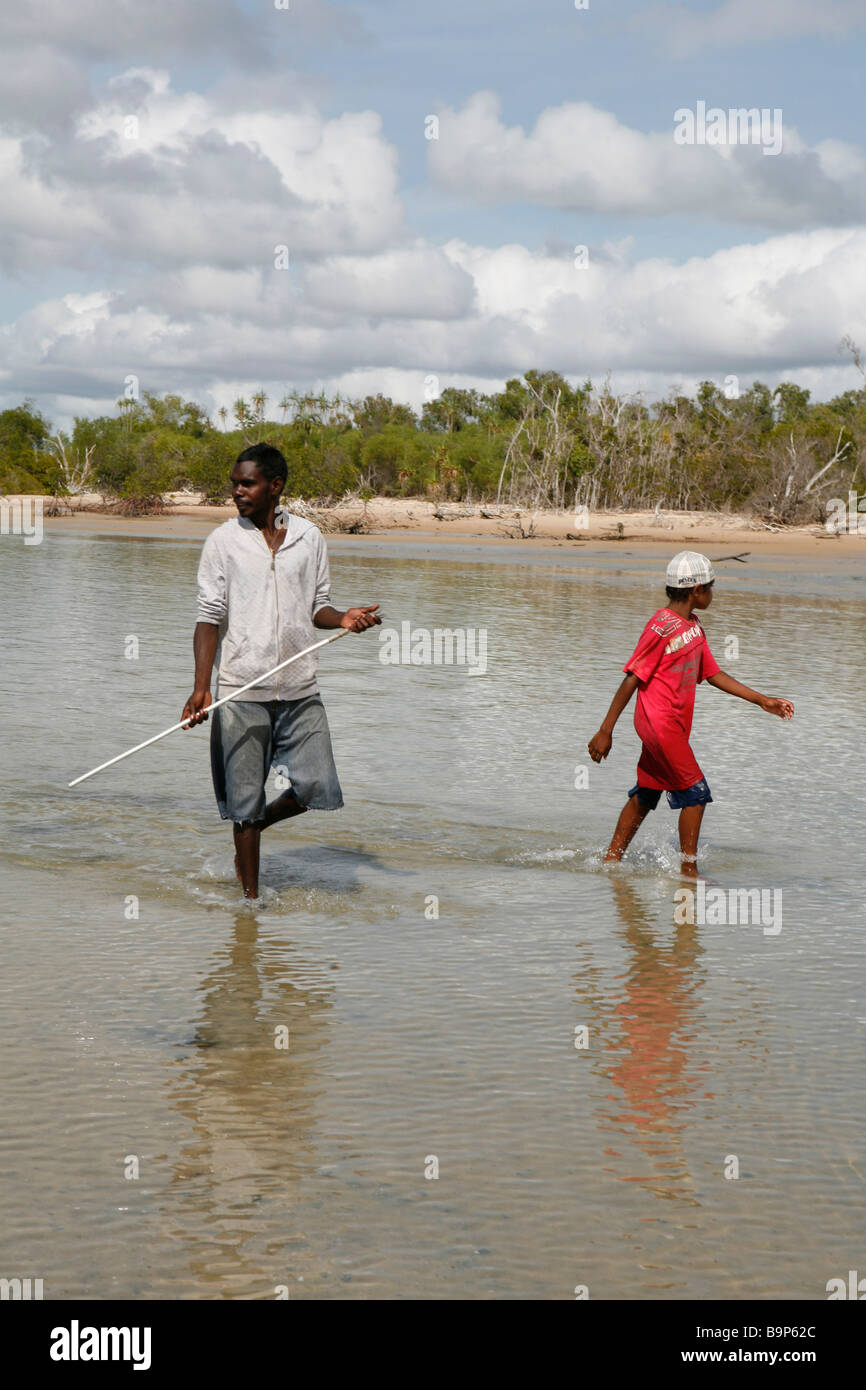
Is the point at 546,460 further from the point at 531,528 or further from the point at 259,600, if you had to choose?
the point at 259,600

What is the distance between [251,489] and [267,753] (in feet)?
3.29

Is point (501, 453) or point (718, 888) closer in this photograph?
point (718, 888)

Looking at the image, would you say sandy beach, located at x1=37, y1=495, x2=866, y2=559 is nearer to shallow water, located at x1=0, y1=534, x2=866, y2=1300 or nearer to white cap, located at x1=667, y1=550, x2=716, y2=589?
shallow water, located at x1=0, y1=534, x2=866, y2=1300

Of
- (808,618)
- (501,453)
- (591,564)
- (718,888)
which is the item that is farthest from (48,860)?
(501,453)

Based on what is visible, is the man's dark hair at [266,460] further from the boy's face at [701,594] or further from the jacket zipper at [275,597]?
the boy's face at [701,594]

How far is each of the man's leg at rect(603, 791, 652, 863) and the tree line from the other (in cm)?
3634

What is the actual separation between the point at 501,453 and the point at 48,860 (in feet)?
192

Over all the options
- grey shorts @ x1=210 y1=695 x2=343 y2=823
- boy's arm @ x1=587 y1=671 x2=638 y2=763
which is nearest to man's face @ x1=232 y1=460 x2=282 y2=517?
grey shorts @ x1=210 y1=695 x2=343 y2=823

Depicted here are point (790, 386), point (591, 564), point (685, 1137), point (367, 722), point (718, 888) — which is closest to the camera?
point (685, 1137)

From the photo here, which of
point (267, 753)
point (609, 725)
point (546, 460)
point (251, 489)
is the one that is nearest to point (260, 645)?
point (267, 753)

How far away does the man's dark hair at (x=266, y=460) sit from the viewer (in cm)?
537
